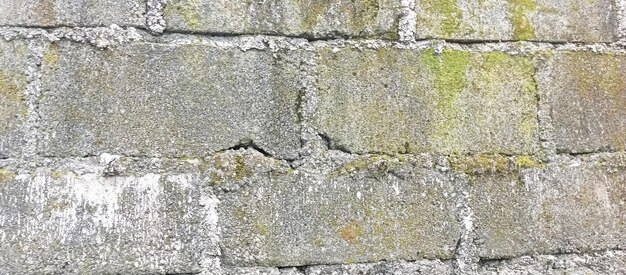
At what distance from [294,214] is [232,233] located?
138mm

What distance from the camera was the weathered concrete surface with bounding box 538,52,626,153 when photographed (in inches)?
59.1

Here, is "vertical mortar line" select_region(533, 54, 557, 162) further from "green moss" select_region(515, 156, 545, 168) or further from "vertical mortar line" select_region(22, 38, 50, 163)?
"vertical mortar line" select_region(22, 38, 50, 163)

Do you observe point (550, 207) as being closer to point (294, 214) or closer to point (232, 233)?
point (294, 214)

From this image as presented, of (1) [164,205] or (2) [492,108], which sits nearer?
(1) [164,205]

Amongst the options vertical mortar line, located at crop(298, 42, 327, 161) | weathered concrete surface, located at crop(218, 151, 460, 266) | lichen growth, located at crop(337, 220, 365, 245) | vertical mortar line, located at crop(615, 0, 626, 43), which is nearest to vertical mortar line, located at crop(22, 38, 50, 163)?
weathered concrete surface, located at crop(218, 151, 460, 266)

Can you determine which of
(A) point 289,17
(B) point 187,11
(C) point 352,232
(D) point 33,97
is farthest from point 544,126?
(D) point 33,97

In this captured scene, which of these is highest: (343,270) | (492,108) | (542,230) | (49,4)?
(49,4)

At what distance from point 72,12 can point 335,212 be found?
695 millimetres

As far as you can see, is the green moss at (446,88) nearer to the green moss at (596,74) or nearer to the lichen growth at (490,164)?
the lichen growth at (490,164)

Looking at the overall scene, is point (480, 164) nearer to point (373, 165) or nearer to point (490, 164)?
point (490, 164)

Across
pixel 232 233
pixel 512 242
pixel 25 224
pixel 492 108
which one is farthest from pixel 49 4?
pixel 512 242

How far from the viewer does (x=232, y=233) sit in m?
1.32

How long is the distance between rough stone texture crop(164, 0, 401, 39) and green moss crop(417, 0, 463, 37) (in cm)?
7

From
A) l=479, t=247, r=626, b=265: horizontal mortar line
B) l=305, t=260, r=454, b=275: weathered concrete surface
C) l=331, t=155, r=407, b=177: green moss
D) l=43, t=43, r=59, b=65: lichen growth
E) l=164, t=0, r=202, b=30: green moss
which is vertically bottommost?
l=305, t=260, r=454, b=275: weathered concrete surface
